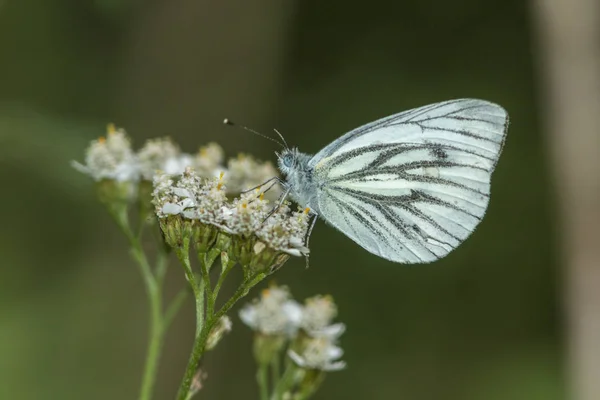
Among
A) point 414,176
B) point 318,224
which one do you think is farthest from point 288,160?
point 318,224

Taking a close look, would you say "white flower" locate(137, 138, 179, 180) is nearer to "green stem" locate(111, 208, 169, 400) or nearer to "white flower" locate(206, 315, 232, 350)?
"green stem" locate(111, 208, 169, 400)

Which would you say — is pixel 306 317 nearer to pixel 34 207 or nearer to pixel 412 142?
pixel 412 142

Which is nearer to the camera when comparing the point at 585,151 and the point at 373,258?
the point at 585,151

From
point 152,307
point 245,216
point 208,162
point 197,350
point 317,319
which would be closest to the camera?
point 197,350

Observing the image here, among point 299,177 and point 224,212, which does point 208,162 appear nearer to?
point 299,177

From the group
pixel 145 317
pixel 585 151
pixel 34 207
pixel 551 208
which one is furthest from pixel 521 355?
pixel 34 207

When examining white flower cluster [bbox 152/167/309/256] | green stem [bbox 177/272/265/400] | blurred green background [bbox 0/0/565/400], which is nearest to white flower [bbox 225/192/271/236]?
white flower cluster [bbox 152/167/309/256]

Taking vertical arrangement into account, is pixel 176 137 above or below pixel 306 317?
above
